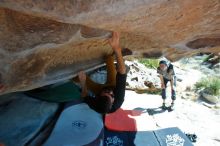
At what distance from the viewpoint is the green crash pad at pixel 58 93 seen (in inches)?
185

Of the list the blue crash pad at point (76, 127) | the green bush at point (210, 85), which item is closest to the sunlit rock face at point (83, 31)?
the blue crash pad at point (76, 127)

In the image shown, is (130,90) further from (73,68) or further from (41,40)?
(41,40)

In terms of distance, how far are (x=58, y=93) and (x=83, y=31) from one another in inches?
66.3

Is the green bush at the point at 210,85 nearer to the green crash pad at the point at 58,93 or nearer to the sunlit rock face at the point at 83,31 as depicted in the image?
the sunlit rock face at the point at 83,31

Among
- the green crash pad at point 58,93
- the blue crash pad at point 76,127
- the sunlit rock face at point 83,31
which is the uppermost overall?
the sunlit rock face at point 83,31

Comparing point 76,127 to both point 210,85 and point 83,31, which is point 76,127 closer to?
point 83,31

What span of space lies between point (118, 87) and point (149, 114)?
9.42ft

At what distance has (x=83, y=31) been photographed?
3299 millimetres

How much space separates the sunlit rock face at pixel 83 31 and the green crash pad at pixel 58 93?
0.40 meters

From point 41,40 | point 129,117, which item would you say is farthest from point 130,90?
point 41,40

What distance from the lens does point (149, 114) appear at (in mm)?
7121

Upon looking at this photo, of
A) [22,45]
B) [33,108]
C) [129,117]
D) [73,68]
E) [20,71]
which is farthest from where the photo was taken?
[129,117]

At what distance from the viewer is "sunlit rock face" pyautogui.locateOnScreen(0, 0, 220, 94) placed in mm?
2617

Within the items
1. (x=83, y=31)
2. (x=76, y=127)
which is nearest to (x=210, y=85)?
(x=76, y=127)
